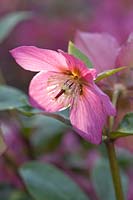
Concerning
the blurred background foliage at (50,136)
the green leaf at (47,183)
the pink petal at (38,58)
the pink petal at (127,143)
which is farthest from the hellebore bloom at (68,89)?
the pink petal at (127,143)

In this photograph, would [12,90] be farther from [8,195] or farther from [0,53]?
[0,53]

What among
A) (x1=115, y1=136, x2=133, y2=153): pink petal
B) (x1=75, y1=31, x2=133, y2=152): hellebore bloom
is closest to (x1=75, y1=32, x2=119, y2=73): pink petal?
(x1=75, y1=31, x2=133, y2=152): hellebore bloom

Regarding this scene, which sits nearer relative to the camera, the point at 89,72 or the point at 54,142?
the point at 89,72

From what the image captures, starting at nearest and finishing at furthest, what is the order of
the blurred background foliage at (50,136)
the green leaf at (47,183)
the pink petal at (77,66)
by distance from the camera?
the pink petal at (77,66) < the green leaf at (47,183) < the blurred background foliage at (50,136)

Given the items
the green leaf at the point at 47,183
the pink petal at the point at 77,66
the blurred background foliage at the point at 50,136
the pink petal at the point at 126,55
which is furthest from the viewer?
the blurred background foliage at the point at 50,136

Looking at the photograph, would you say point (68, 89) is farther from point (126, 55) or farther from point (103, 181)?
point (103, 181)

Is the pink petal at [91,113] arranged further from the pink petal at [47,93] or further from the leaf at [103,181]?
the leaf at [103,181]

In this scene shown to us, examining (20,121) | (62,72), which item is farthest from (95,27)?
(62,72)

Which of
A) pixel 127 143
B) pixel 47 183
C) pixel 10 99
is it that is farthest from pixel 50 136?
pixel 10 99
